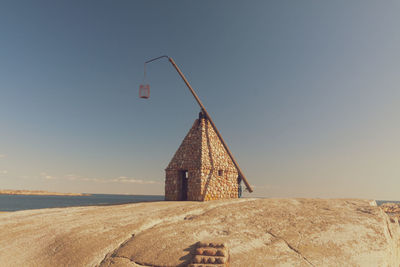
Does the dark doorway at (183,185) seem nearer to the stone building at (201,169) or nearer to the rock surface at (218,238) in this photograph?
the stone building at (201,169)

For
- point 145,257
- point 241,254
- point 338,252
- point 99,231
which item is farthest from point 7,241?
point 338,252

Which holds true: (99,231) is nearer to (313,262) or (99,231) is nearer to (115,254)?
(115,254)

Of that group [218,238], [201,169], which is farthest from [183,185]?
[218,238]

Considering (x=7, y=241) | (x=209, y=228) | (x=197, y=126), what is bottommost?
(x=7, y=241)

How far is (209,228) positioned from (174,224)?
135cm

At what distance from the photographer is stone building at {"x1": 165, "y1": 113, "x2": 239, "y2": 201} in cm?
1789

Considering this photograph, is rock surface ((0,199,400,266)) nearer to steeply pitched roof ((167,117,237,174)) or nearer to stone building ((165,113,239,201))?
stone building ((165,113,239,201))

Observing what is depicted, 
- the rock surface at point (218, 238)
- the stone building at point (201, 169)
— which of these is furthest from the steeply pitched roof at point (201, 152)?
the rock surface at point (218, 238)

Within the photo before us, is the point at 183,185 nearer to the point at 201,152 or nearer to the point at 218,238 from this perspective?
the point at 201,152

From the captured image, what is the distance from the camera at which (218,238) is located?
7.47 meters

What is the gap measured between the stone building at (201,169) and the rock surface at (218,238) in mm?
7151

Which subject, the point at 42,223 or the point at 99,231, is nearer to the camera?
the point at 99,231

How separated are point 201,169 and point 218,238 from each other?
10306 mm

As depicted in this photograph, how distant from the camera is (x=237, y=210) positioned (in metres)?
10.4
